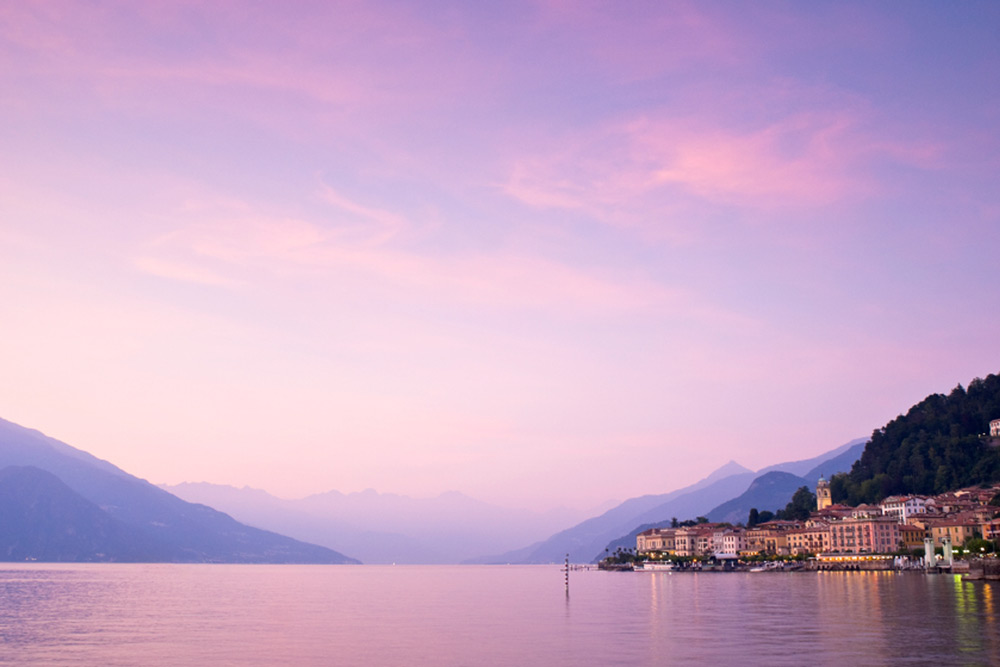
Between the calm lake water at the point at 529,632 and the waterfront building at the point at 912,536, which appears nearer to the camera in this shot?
the calm lake water at the point at 529,632

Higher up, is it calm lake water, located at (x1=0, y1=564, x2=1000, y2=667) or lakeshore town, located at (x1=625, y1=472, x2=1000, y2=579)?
lakeshore town, located at (x1=625, y1=472, x2=1000, y2=579)

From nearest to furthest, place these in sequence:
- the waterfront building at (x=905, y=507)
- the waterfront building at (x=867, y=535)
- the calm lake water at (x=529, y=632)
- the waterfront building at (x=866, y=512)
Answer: the calm lake water at (x=529, y=632)
the waterfront building at (x=867, y=535)
the waterfront building at (x=866, y=512)
the waterfront building at (x=905, y=507)

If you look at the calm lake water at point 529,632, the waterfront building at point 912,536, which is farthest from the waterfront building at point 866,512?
the calm lake water at point 529,632

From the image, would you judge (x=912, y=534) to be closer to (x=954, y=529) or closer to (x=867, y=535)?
(x=867, y=535)

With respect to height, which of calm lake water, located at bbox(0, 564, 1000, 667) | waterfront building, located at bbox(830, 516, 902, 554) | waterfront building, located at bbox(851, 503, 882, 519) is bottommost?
calm lake water, located at bbox(0, 564, 1000, 667)

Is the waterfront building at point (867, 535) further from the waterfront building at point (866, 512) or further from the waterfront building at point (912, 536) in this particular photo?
the waterfront building at point (866, 512)

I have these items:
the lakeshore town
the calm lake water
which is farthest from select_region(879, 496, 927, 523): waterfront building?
the calm lake water

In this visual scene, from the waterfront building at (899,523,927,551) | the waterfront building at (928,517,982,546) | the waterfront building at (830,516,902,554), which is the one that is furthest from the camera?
the waterfront building at (830,516,902,554)

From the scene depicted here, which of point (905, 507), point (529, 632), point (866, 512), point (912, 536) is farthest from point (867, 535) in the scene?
point (529, 632)

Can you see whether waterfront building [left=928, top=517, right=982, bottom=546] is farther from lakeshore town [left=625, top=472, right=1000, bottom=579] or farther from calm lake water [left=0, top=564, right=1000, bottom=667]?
calm lake water [left=0, top=564, right=1000, bottom=667]

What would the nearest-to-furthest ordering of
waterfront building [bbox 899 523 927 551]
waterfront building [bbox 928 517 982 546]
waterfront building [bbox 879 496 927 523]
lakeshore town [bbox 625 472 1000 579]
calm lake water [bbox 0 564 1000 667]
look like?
calm lake water [bbox 0 564 1000 667] → lakeshore town [bbox 625 472 1000 579] → waterfront building [bbox 928 517 982 546] → waterfront building [bbox 899 523 927 551] → waterfront building [bbox 879 496 927 523]

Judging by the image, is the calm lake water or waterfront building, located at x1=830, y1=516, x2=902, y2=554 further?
waterfront building, located at x1=830, y1=516, x2=902, y2=554

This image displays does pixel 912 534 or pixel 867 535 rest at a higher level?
pixel 912 534

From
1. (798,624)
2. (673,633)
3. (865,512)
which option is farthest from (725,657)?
(865,512)
